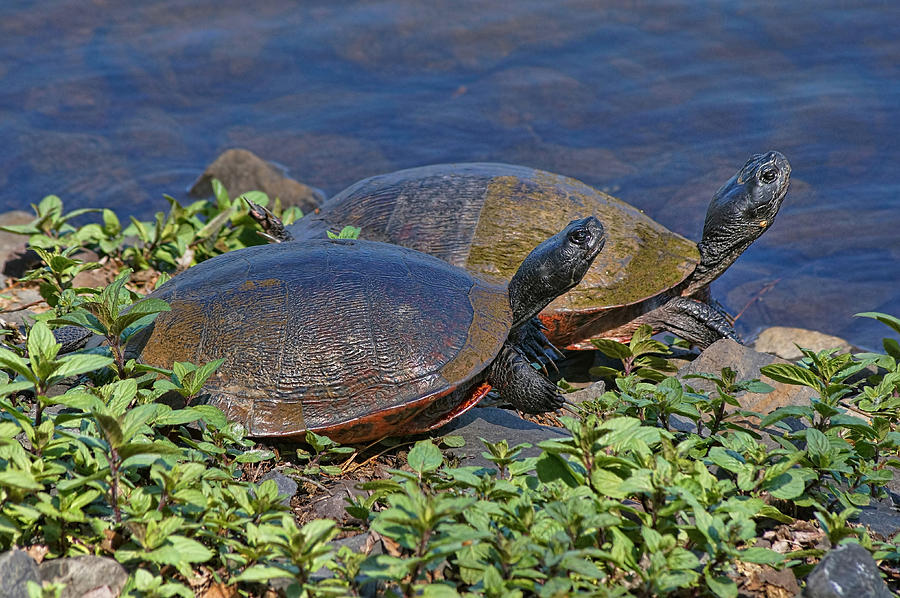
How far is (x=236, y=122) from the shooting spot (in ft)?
32.9

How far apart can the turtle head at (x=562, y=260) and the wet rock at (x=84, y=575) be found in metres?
2.23

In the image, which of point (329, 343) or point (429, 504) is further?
point (329, 343)

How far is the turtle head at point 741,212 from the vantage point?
16.4ft

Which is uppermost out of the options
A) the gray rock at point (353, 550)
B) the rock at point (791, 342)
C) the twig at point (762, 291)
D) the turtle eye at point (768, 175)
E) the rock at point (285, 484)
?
the turtle eye at point (768, 175)

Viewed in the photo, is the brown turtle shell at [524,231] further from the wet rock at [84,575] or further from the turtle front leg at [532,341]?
the wet rock at [84,575]

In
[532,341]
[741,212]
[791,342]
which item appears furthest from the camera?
[791,342]

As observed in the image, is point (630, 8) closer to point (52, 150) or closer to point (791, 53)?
point (791, 53)

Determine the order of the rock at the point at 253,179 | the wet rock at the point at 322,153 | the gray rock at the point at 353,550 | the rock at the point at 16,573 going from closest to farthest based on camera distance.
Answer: the rock at the point at 16,573
the gray rock at the point at 353,550
the rock at the point at 253,179
the wet rock at the point at 322,153

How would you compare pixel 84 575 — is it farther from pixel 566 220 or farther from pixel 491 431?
pixel 566 220

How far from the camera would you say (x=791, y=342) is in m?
5.67

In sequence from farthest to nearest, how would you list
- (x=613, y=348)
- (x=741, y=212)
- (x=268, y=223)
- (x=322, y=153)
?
1. (x=322, y=153)
2. (x=268, y=223)
3. (x=741, y=212)
4. (x=613, y=348)

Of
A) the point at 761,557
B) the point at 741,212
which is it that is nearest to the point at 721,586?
the point at 761,557

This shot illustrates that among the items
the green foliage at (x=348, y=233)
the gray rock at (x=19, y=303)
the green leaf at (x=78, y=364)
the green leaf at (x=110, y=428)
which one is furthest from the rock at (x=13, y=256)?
the green leaf at (x=110, y=428)

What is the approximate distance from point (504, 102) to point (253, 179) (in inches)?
142
